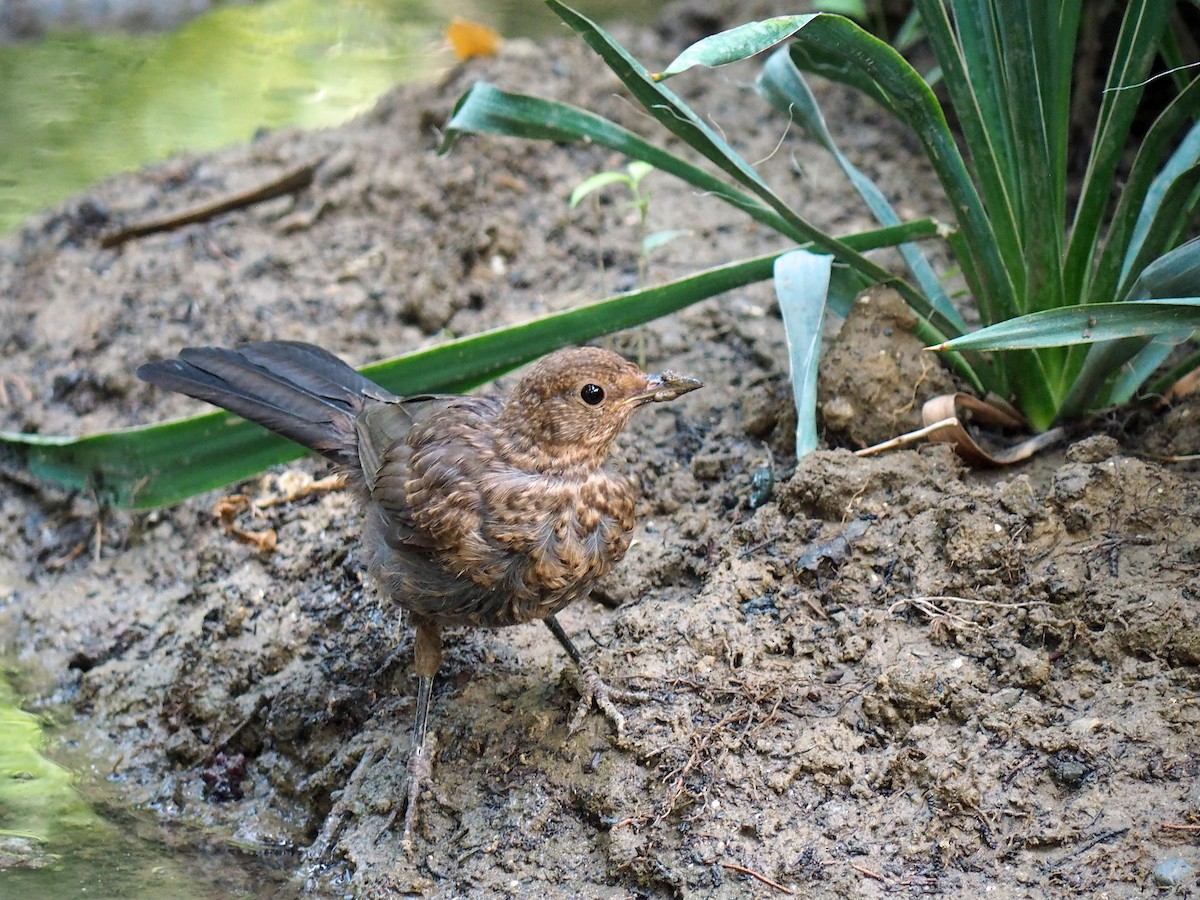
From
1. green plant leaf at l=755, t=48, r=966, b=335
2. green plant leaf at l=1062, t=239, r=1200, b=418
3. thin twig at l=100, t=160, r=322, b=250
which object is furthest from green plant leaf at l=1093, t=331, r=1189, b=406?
thin twig at l=100, t=160, r=322, b=250

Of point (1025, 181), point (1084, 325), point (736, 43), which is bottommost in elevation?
point (1084, 325)

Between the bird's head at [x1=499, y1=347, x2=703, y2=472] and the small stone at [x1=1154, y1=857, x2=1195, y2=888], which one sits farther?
the bird's head at [x1=499, y1=347, x2=703, y2=472]

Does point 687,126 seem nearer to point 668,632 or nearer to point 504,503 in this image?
point 504,503

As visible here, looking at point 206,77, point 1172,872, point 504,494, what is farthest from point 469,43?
point 1172,872

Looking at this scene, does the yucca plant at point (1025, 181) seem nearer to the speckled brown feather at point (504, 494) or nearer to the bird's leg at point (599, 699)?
the speckled brown feather at point (504, 494)

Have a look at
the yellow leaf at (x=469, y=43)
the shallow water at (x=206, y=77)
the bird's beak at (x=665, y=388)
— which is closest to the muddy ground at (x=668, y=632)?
the bird's beak at (x=665, y=388)

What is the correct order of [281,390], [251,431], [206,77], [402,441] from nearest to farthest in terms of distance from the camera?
1. [402,441]
2. [281,390]
3. [251,431]
4. [206,77]

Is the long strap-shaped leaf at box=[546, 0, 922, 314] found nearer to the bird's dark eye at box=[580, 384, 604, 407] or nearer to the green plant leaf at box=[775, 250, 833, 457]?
the green plant leaf at box=[775, 250, 833, 457]

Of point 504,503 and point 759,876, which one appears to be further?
point 504,503
